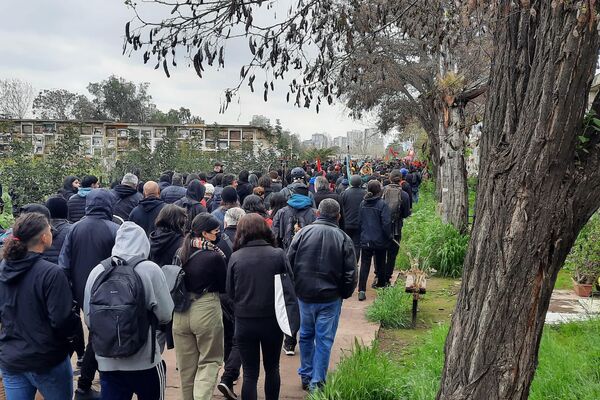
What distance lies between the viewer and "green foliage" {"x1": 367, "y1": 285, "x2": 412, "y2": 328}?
291 inches

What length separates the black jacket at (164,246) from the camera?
4945 mm

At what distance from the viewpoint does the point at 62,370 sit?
12.7 ft

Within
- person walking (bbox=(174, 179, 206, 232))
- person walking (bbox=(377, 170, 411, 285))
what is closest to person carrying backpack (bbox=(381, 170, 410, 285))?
person walking (bbox=(377, 170, 411, 285))

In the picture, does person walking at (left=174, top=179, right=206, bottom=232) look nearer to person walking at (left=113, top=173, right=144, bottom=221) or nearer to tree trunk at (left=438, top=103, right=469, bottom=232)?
person walking at (left=113, top=173, right=144, bottom=221)

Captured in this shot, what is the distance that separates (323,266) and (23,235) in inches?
99.1

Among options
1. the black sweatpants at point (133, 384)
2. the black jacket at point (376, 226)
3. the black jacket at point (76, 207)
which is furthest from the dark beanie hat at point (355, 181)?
the black sweatpants at point (133, 384)

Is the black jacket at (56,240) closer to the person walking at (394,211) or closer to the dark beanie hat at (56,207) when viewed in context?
the dark beanie hat at (56,207)

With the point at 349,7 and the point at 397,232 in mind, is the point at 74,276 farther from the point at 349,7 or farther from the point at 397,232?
the point at 397,232

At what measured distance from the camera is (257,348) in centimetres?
442

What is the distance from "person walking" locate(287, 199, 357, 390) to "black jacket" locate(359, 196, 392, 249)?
3.18m

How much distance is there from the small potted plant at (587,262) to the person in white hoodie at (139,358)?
21.9ft

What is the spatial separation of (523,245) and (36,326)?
3.08 m

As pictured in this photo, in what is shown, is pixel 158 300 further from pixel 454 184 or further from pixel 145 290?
pixel 454 184

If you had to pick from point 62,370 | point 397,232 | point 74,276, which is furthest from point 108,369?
point 397,232
